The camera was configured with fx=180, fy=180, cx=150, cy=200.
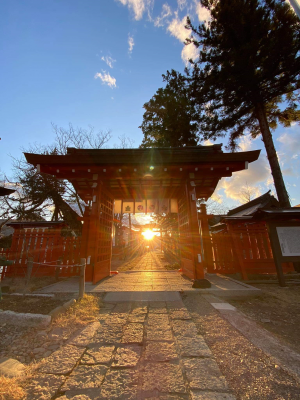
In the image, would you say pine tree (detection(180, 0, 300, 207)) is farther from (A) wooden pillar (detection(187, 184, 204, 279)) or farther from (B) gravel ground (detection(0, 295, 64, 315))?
(B) gravel ground (detection(0, 295, 64, 315))

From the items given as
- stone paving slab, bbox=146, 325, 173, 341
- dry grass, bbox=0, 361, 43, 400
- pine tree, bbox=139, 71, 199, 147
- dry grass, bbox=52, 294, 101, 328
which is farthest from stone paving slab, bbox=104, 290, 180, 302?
pine tree, bbox=139, 71, 199, 147

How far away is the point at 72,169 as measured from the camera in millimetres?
6246

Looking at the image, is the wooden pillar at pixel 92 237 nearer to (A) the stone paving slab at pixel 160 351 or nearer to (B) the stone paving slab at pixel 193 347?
(A) the stone paving slab at pixel 160 351

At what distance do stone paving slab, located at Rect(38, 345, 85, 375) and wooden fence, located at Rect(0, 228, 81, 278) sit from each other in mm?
5306

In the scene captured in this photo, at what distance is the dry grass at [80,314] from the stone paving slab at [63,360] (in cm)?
75

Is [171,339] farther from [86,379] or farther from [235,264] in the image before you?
[235,264]

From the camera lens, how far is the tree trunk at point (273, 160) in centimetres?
961

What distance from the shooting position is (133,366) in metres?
1.93

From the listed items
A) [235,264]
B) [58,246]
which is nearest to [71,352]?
[58,246]

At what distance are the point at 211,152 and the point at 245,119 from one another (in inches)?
314

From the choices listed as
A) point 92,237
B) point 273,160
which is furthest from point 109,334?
point 273,160

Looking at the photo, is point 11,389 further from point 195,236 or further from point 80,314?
point 195,236

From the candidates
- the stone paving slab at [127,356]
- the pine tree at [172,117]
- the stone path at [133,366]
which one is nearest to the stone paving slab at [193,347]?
the stone path at [133,366]

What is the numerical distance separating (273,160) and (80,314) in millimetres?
11436
